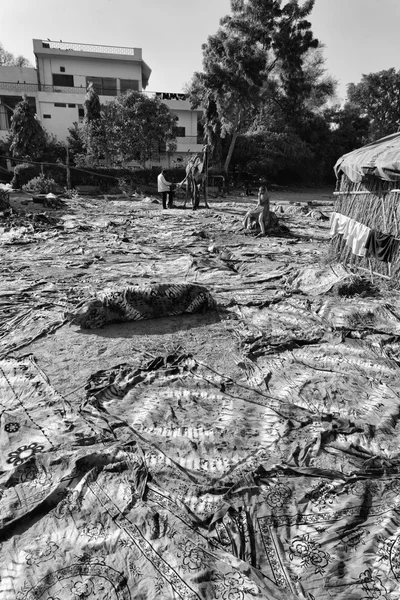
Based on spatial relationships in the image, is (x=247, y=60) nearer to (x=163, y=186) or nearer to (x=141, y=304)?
(x=163, y=186)

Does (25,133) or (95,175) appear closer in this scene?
(95,175)

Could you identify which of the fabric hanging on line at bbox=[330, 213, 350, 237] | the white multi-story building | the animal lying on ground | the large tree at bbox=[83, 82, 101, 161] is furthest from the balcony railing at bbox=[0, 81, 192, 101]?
the animal lying on ground

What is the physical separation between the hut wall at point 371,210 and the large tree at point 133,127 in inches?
665

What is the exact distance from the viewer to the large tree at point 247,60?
882 inches

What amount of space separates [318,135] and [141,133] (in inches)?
566

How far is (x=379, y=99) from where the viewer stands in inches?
1369

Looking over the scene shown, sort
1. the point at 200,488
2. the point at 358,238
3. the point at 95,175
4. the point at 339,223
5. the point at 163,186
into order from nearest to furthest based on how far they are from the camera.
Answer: the point at 200,488 < the point at 358,238 < the point at 339,223 < the point at 163,186 < the point at 95,175

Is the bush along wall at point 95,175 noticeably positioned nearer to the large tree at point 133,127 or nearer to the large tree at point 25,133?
the large tree at point 133,127

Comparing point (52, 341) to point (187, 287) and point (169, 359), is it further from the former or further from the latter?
point (187, 287)

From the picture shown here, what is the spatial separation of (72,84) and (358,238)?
104ft

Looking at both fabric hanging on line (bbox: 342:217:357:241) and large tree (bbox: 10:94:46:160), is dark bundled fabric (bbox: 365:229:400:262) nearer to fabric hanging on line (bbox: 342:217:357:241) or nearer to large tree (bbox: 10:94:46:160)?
fabric hanging on line (bbox: 342:217:357:241)

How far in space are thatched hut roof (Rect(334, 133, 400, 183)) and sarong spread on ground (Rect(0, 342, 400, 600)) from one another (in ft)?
12.3

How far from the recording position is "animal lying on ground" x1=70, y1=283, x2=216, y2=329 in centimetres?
447

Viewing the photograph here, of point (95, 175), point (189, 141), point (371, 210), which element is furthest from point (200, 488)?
point (189, 141)
